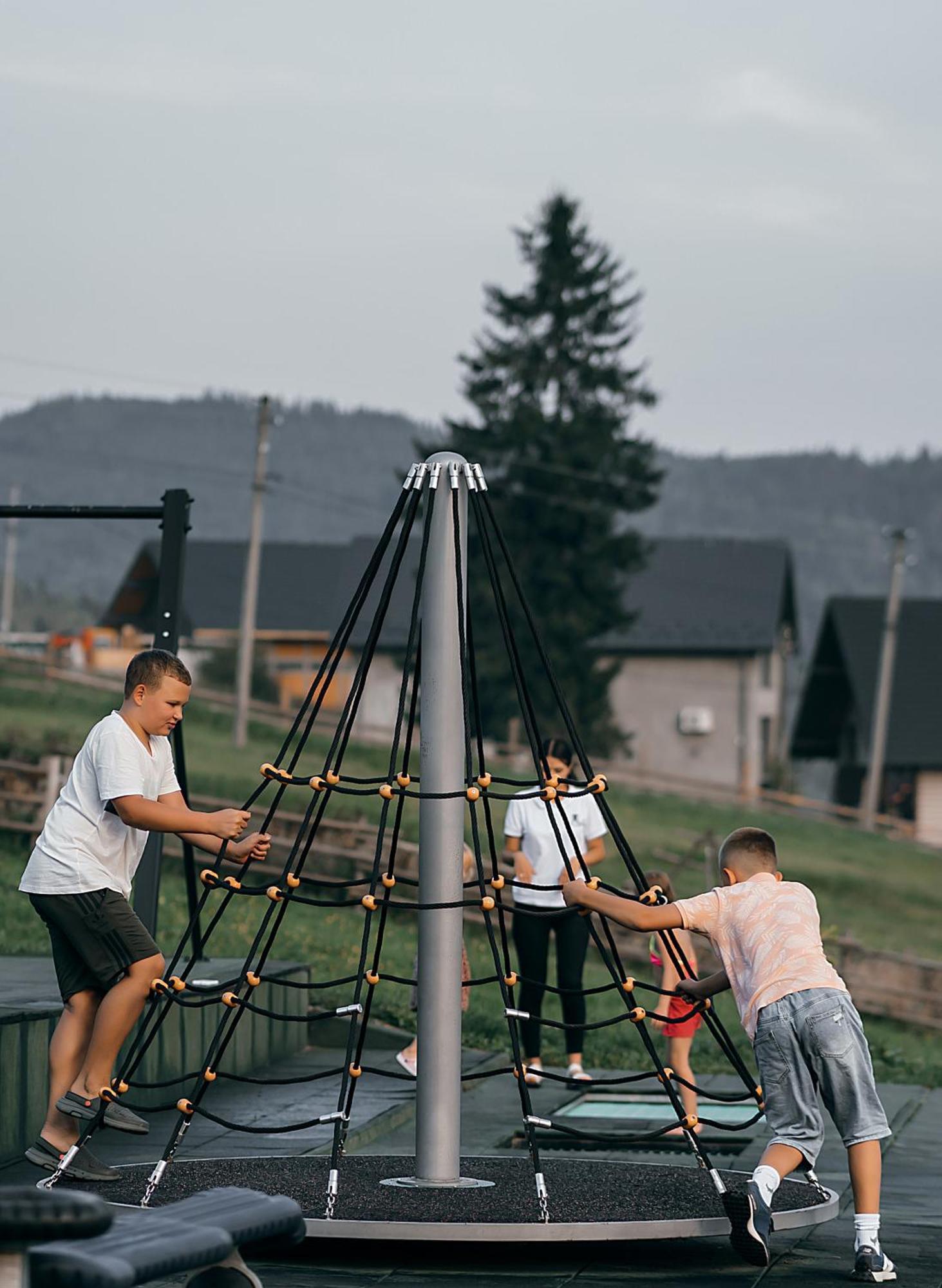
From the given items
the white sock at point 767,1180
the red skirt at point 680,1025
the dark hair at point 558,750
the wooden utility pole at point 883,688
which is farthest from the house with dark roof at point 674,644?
the white sock at point 767,1180

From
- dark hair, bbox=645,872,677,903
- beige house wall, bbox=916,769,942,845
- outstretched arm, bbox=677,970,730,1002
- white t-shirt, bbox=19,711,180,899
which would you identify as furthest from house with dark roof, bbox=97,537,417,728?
outstretched arm, bbox=677,970,730,1002

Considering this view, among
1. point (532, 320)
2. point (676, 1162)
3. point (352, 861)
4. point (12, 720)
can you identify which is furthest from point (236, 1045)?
point (532, 320)

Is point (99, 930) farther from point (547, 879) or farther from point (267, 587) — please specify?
point (267, 587)

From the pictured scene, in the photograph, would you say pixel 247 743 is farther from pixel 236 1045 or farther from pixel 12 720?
pixel 236 1045

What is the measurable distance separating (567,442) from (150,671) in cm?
3873

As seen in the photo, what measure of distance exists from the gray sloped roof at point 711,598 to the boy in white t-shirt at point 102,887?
5022 cm

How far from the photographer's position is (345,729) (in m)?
6.09

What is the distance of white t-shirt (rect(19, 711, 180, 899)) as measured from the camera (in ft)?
19.4

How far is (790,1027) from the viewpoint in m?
5.50

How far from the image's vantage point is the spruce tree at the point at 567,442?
43.6 meters

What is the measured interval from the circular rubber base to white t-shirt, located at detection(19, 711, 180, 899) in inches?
35.9

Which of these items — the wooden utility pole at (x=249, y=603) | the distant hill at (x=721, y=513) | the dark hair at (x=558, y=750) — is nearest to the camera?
the dark hair at (x=558, y=750)

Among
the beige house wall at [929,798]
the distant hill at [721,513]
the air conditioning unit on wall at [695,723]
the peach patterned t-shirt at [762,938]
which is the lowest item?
the beige house wall at [929,798]

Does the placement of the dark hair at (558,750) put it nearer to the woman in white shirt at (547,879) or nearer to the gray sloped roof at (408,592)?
the woman in white shirt at (547,879)
